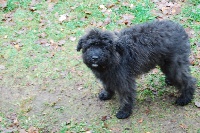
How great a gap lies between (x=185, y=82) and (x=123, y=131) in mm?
1495

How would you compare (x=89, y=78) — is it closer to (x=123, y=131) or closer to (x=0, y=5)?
(x=123, y=131)

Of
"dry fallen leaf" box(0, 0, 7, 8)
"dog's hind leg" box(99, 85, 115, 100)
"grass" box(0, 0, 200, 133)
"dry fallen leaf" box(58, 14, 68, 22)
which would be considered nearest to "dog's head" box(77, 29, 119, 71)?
"dog's hind leg" box(99, 85, 115, 100)

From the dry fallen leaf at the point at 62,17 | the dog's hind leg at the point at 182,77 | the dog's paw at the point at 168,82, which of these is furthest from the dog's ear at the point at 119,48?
the dry fallen leaf at the point at 62,17

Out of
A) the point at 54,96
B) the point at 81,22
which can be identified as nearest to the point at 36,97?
the point at 54,96

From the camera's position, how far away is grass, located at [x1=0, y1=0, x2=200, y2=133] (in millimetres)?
6090

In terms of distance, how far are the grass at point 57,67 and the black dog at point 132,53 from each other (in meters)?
0.80

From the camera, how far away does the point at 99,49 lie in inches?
210

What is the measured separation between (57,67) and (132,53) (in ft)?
8.08

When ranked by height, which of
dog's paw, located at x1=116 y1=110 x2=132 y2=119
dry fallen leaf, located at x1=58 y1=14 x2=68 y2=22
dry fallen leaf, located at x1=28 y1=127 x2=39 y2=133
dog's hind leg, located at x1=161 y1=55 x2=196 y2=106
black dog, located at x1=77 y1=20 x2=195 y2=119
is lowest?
dry fallen leaf, located at x1=28 y1=127 x2=39 y2=133

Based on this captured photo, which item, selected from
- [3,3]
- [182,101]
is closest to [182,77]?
[182,101]

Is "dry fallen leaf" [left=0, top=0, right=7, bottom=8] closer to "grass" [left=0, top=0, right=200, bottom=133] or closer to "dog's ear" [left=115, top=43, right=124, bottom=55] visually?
"grass" [left=0, top=0, right=200, bottom=133]

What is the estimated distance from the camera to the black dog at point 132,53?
17.5 feet

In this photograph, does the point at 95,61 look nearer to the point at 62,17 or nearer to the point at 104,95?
the point at 104,95

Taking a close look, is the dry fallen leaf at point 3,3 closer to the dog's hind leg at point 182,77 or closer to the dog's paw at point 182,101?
the dog's hind leg at point 182,77
